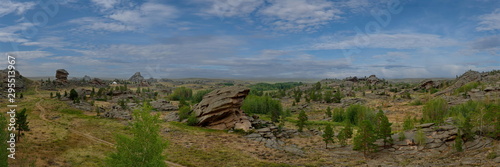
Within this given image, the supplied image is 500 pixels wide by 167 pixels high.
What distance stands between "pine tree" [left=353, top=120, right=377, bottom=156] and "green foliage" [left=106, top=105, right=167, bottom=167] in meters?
41.4

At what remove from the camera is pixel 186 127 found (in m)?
81.0

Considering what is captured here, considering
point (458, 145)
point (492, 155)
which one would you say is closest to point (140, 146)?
point (492, 155)

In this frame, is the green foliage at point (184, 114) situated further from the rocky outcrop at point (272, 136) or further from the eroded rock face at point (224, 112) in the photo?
the rocky outcrop at point (272, 136)

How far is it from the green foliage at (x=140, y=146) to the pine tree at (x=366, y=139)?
41.4 meters

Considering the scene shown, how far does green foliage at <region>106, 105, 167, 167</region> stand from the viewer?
72.2 feet

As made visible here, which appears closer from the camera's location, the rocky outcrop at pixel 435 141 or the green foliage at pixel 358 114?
the rocky outcrop at pixel 435 141

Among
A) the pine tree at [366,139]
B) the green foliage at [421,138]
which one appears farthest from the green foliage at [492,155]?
the pine tree at [366,139]

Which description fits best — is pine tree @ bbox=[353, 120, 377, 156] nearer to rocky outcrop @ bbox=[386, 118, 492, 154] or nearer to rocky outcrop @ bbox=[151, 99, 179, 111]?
rocky outcrop @ bbox=[386, 118, 492, 154]

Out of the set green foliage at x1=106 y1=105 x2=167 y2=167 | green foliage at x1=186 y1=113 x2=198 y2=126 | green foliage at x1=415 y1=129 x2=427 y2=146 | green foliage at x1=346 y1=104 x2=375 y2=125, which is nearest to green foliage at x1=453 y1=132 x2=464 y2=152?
green foliage at x1=415 y1=129 x2=427 y2=146

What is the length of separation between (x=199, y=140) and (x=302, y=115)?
3229cm

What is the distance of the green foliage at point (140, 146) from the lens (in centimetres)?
2200

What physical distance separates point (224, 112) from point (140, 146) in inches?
2341

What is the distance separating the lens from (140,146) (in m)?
22.2

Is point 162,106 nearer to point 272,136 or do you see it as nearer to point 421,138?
point 272,136
